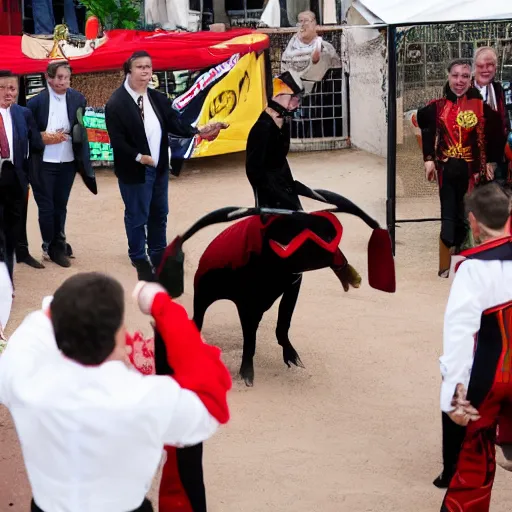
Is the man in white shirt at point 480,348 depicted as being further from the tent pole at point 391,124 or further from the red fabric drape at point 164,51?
the red fabric drape at point 164,51

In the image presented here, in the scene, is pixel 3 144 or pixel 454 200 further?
pixel 454 200

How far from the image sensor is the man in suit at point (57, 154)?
796 cm

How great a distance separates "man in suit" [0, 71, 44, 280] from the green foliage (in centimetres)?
594

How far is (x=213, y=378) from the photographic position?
2.57m

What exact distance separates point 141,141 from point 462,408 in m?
4.41

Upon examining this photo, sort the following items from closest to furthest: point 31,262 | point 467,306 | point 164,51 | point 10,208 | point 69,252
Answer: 1. point 467,306
2. point 10,208
3. point 31,262
4. point 69,252
5. point 164,51

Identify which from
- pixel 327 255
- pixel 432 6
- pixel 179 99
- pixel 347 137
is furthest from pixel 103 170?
pixel 327 255

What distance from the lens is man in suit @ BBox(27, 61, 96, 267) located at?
7961 mm

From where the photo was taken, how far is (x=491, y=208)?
147 inches

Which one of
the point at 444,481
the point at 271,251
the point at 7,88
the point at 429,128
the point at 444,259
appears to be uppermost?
the point at 7,88

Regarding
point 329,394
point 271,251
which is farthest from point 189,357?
point 329,394

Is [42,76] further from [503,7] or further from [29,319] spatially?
[29,319]

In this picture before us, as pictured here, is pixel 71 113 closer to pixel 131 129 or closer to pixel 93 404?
pixel 131 129

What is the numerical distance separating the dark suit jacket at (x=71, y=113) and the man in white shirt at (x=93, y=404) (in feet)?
18.6
